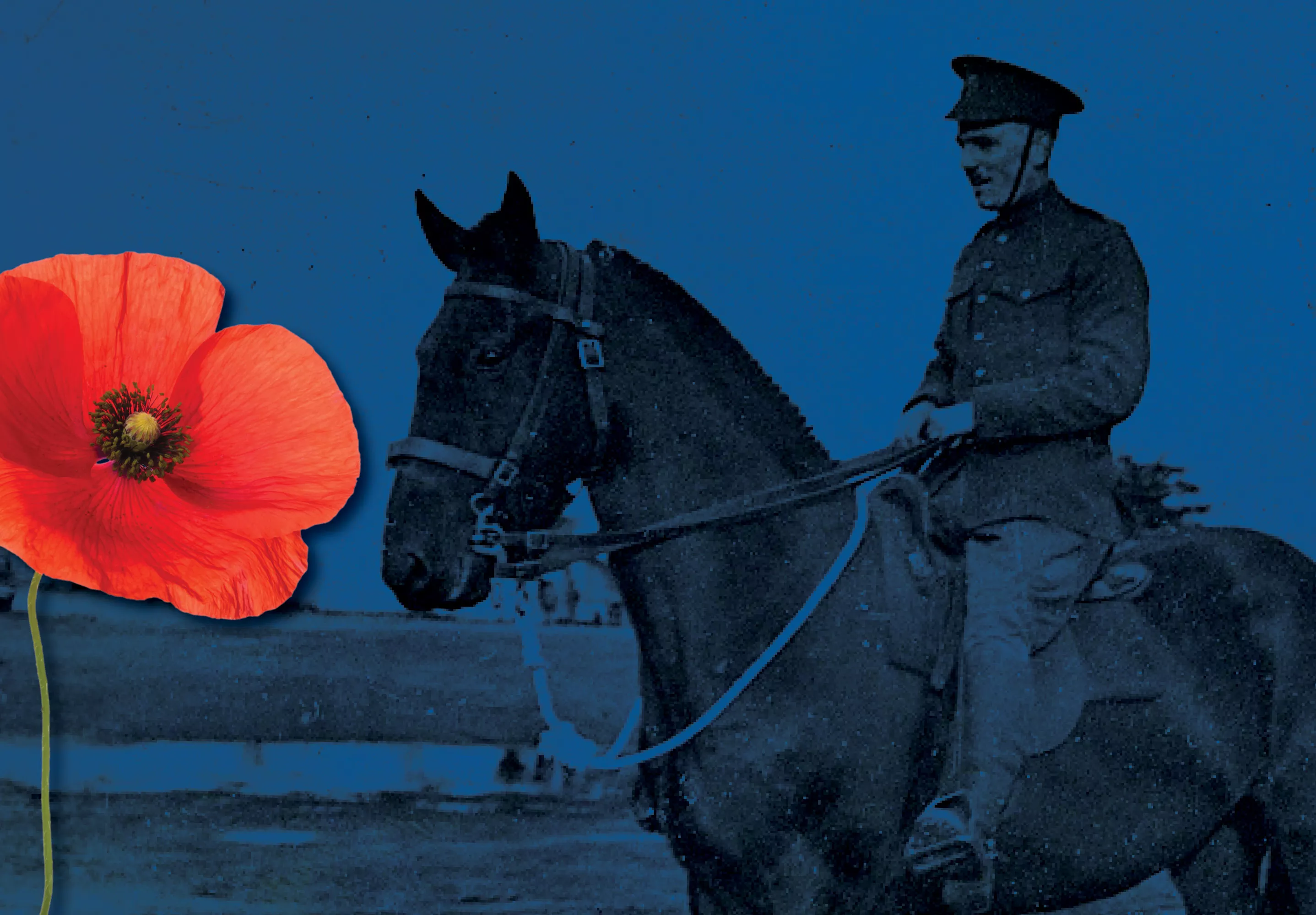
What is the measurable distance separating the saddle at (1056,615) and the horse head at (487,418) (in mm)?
772

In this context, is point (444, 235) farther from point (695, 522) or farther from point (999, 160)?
point (999, 160)

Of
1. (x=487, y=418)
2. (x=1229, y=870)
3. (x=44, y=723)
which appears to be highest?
(x=487, y=418)

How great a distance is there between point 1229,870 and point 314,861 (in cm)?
239

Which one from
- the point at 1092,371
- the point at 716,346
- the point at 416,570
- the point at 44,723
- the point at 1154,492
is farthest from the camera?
the point at 1154,492

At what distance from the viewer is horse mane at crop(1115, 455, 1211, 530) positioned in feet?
9.07

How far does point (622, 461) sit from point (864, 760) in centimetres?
85

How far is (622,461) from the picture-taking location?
2.35 m

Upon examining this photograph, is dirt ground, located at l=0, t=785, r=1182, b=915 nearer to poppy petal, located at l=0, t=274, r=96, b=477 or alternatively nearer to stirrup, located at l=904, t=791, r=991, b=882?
stirrup, located at l=904, t=791, r=991, b=882

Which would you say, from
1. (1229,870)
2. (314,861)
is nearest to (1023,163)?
(1229,870)

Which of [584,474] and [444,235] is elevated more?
[444,235]

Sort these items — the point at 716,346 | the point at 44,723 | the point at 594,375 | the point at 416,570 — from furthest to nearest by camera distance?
1. the point at 716,346
2. the point at 594,375
3. the point at 416,570
4. the point at 44,723

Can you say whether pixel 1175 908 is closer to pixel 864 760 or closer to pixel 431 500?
pixel 864 760

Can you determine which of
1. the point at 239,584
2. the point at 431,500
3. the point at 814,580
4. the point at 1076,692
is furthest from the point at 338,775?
the point at 1076,692

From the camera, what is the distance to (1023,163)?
8.95 ft
